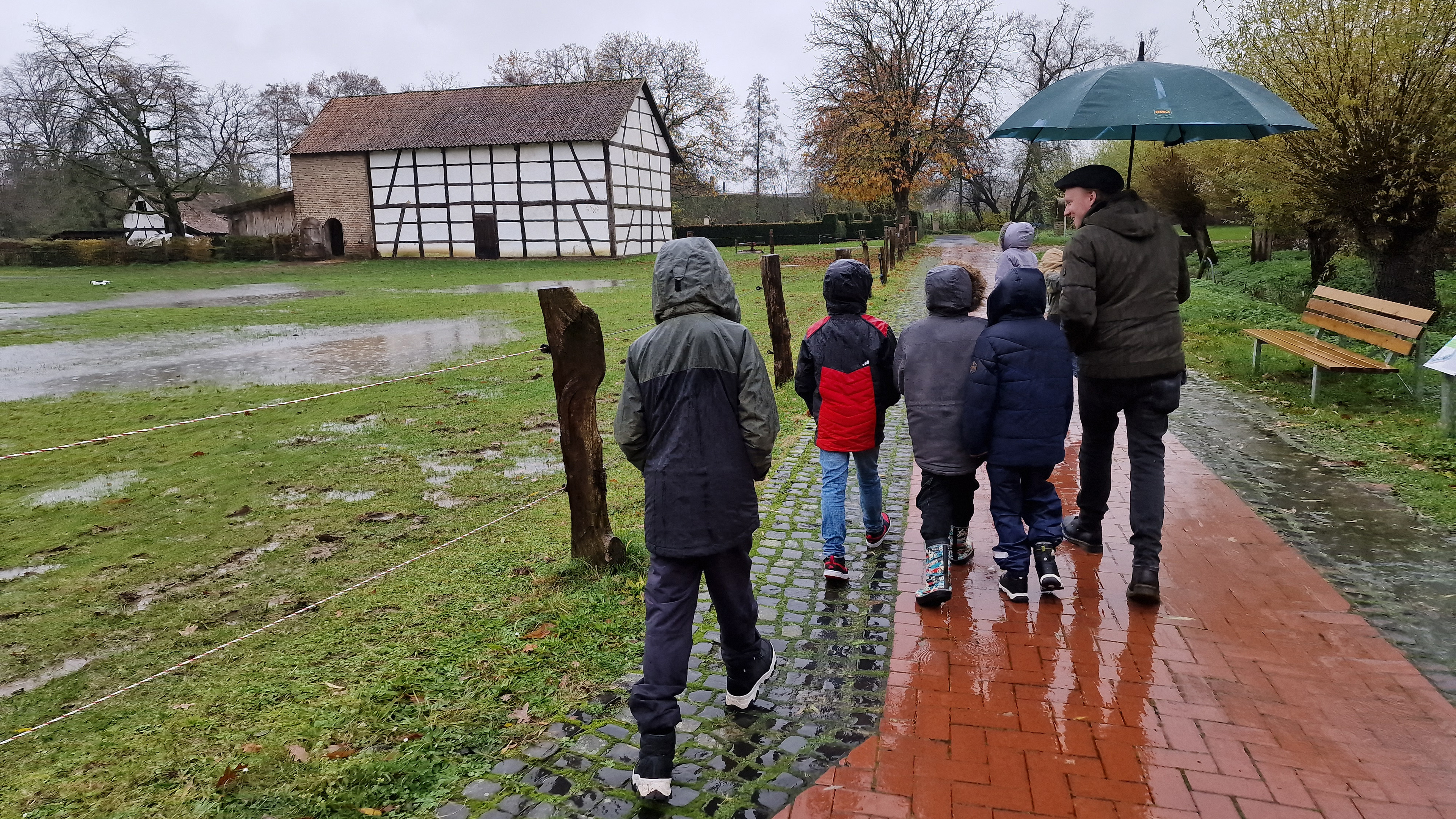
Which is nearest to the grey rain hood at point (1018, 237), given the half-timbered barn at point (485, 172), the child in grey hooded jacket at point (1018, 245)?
the child in grey hooded jacket at point (1018, 245)

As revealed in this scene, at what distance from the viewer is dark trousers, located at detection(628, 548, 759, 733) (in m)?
2.83

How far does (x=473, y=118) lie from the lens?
35406mm

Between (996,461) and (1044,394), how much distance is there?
0.36 meters

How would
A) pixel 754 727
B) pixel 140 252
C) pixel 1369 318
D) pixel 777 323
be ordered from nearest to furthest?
pixel 754 727
pixel 1369 318
pixel 777 323
pixel 140 252

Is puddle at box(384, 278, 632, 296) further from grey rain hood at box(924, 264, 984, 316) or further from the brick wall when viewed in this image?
grey rain hood at box(924, 264, 984, 316)

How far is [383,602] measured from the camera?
14.2 feet

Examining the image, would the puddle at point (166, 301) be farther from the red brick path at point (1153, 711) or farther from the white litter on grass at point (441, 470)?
the red brick path at point (1153, 711)

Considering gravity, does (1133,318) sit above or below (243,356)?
above

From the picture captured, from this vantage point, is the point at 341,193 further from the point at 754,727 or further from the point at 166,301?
the point at 754,727

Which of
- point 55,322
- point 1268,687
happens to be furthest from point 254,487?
point 55,322

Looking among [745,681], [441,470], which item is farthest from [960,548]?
[441,470]

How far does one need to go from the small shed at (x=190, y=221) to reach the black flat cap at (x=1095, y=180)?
56.8 m

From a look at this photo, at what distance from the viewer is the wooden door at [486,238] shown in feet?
116

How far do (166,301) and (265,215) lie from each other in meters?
22.7
